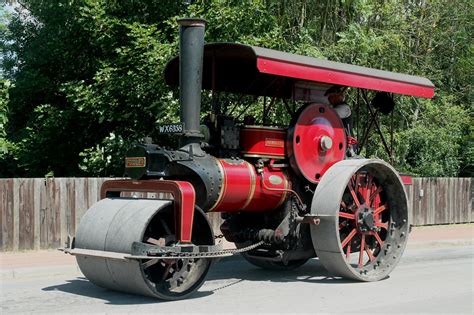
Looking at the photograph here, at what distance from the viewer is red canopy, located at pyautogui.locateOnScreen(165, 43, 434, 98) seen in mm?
8352

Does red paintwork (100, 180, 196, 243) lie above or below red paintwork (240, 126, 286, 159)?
below

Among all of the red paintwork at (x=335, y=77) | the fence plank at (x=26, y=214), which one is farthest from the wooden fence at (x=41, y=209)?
the red paintwork at (x=335, y=77)

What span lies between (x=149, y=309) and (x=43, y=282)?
9.23ft

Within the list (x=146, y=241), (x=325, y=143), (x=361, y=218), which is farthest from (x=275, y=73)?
(x=146, y=241)

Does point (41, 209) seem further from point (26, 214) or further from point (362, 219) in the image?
point (362, 219)

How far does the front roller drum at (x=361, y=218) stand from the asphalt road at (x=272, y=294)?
0.31m

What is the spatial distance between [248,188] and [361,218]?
5.22 feet

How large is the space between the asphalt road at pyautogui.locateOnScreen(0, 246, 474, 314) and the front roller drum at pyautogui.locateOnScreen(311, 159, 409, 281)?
0.31 metres

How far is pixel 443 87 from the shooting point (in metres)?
24.8

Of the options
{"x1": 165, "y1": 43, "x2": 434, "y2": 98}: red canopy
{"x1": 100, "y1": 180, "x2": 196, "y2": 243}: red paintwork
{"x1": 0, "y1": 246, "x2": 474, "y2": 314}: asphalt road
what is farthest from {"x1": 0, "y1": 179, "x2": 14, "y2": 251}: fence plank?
{"x1": 100, "y1": 180, "x2": 196, "y2": 243}: red paintwork

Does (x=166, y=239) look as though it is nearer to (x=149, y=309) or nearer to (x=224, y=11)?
(x=149, y=309)

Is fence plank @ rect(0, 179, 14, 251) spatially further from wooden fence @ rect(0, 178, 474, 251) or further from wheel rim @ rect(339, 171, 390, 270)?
wheel rim @ rect(339, 171, 390, 270)

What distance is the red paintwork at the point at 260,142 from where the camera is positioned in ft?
29.2

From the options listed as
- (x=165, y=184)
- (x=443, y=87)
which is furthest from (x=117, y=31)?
(x=443, y=87)
